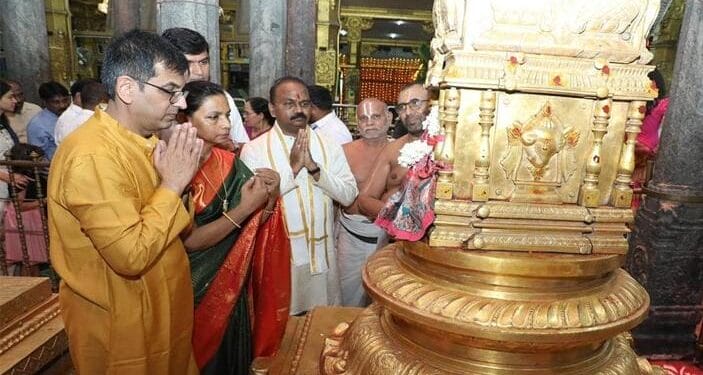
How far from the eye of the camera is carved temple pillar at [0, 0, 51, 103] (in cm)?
801

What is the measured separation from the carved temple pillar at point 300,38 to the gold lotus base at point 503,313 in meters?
5.93

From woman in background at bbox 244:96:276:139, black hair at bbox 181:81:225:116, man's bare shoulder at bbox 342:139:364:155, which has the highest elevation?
black hair at bbox 181:81:225:116

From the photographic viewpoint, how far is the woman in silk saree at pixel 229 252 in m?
2.22

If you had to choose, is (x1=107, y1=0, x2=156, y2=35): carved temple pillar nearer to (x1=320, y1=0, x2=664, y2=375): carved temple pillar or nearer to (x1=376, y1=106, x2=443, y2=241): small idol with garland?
(x1=376, y1=106, x2=443, y2=241): small idol with garland

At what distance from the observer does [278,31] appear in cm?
741

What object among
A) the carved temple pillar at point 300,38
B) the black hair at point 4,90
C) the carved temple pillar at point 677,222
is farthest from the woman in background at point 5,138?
the carved temple pillar at point 677,222

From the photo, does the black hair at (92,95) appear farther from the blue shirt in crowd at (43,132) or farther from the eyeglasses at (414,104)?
the eyeglasses at (414,104)

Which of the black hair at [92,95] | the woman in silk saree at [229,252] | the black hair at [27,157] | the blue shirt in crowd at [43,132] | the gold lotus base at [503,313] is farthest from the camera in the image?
the blue shirt in crowd at [43,132]

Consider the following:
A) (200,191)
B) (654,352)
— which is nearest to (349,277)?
(200,191)

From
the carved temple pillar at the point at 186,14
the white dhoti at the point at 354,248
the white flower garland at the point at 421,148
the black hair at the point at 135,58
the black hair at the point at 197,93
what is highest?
the carved temple pillar at the point at 186,14

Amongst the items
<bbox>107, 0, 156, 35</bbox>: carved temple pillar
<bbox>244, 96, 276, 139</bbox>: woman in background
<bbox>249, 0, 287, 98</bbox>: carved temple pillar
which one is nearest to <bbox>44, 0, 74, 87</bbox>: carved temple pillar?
<bbox>107, 0, 156, 35</bbox>: carved temple pillar

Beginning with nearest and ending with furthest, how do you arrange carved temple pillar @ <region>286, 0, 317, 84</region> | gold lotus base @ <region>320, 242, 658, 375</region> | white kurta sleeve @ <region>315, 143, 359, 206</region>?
gold lotus base @ <region>320, 242, 658, 375</region> < white kurta sleeve @ <region>315, 143, 359, 206</region> < carved temple pillar @ <region>286, 0, 317, 84</region>

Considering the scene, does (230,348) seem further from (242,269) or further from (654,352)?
(654,352)

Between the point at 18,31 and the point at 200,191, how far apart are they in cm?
808
